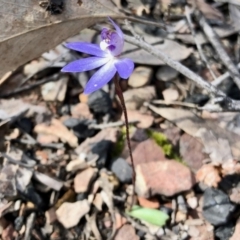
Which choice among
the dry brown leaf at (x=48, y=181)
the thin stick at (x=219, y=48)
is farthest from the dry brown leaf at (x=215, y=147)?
the dry brown leaf at (x=48, y=181)

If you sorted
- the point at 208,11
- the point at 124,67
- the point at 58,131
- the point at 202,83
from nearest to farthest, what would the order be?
the point at 124,67, the point at 202,83, the point at 58,131, the point at 208,11

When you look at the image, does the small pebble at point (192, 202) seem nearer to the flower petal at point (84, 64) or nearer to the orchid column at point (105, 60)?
the orchid column at point (105, 60)

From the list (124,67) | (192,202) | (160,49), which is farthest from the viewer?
(160,49)

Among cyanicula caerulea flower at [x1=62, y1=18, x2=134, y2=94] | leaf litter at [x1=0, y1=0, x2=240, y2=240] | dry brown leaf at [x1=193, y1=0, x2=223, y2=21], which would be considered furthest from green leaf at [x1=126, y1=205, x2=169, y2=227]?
dry brown leaf at [x1=193, y1=0, x2=223, y2=21]

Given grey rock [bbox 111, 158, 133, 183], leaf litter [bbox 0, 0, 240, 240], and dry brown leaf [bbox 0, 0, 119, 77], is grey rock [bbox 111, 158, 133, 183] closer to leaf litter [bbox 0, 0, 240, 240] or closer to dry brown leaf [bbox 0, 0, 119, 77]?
leaf litter [bbox 0, 0, 240, 240]

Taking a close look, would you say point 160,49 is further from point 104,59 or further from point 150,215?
point 150,215

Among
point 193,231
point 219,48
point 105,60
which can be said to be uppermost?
point 105,60

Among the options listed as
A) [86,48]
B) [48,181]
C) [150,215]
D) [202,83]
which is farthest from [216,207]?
[86,48]
